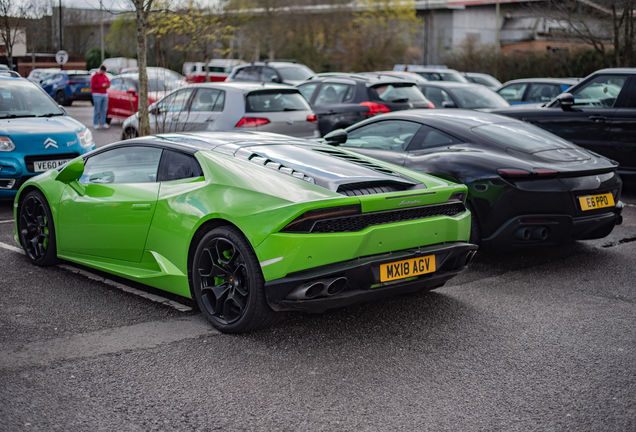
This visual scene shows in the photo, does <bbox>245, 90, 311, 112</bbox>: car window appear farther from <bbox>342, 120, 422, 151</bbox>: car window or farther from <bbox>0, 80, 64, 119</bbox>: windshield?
<bbox>342, 120, 422, 151</bbox>: car window

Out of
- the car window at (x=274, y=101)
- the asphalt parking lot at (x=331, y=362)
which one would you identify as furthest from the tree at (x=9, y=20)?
the asphalt parking lot at (x=331, y=362)

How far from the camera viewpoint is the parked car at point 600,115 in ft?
31.0

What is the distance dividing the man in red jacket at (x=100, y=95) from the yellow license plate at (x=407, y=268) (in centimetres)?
1522

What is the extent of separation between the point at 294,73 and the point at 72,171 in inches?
689

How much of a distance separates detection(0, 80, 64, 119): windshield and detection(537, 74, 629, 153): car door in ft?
23.8

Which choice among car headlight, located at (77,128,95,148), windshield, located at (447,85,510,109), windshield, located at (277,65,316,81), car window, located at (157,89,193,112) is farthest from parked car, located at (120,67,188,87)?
windshield, located at (447,85,510,109)

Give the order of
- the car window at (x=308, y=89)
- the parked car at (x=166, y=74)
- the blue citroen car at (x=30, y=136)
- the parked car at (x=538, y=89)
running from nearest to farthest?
the blue citroen car at (x=30, y=136)
the parked car at (x=166, y=74)
the car window at (x=308, y=89)
the parked car at (x=538, y=89)

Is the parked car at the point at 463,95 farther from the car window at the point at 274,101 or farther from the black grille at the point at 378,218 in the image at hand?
the black grille at the point at 378,218

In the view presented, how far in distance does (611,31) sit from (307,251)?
23.2m

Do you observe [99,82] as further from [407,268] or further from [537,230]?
[407,268]

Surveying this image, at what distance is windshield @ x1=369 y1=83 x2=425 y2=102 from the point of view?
13.5 m

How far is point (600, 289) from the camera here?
548 cm

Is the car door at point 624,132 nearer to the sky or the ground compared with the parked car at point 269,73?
nearer to the ground

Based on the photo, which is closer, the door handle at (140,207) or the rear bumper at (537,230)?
the door handle at (140,207)
